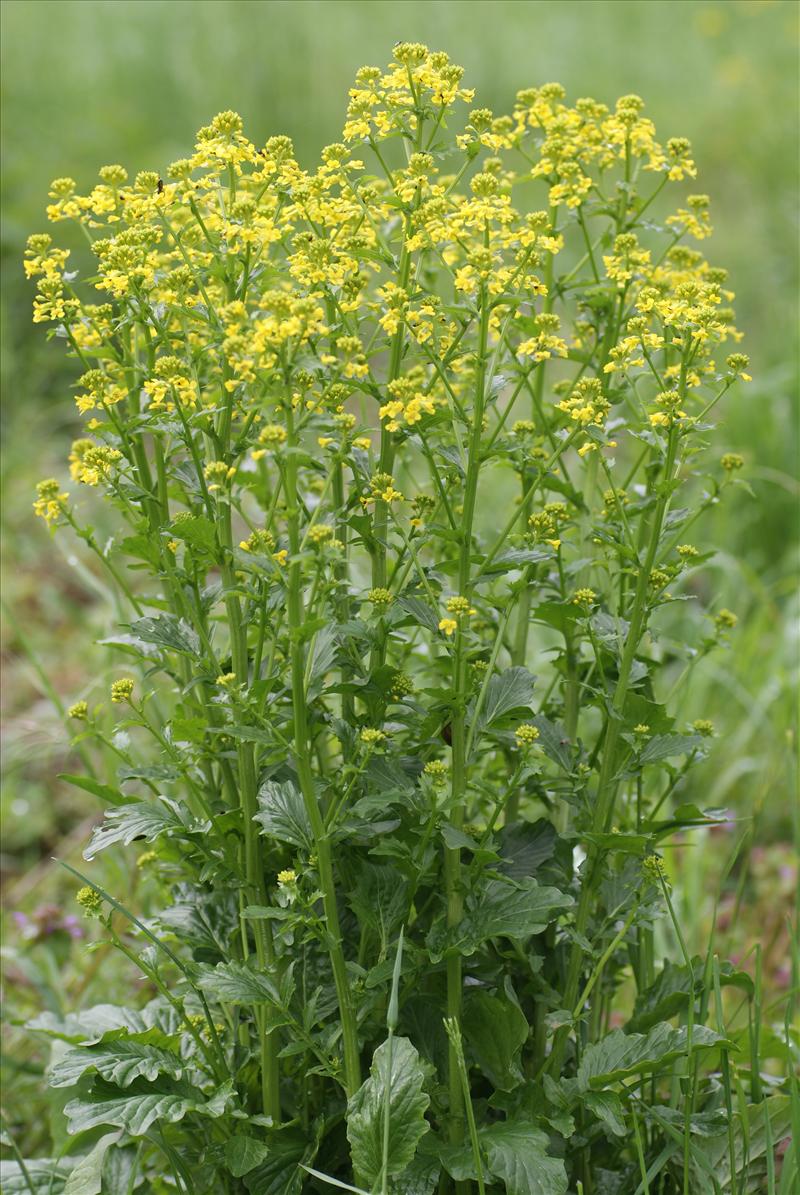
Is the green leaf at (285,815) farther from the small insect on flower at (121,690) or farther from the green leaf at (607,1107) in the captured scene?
the green leaf at (607,1107)

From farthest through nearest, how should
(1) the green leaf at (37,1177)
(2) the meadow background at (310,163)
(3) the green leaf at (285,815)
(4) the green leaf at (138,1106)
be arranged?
(2) the meadow background at (310,163)
(1) the green leaf at (37,1177)
(4) the green leaf at (138,1106)
(3) the green leaf at (285,815)

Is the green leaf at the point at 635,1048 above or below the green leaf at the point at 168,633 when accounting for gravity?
below

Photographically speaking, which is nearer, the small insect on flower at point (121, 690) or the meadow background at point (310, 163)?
the small insect on flower at point (121, 690)

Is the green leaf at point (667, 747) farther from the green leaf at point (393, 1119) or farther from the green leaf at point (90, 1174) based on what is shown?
the green leaf at point (90, 1174)

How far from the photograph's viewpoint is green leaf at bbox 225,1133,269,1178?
1.79 meters

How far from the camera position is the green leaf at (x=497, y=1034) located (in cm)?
187

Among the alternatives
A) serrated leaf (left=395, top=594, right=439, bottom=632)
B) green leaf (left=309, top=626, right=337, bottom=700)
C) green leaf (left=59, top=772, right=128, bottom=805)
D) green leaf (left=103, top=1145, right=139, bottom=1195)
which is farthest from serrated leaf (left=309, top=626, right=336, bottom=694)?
green leaf (left=103, top=1145, right=139, bottom=1195)

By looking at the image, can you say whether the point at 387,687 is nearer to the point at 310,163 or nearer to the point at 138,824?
the point at 138,824

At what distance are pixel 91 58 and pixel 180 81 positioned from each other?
88cm

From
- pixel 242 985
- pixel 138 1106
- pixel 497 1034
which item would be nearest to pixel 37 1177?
pixel 138 1106

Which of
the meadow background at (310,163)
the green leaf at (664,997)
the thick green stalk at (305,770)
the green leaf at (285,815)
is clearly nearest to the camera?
the thick green stalk at (305,770)

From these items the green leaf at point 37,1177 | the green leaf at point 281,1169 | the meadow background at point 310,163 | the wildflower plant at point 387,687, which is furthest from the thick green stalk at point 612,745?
the green leaf at point 37,1177

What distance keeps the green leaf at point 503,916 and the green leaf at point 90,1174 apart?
0.72m

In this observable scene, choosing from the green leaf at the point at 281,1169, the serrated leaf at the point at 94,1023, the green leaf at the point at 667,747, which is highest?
the green leaf at the point at 667,747
